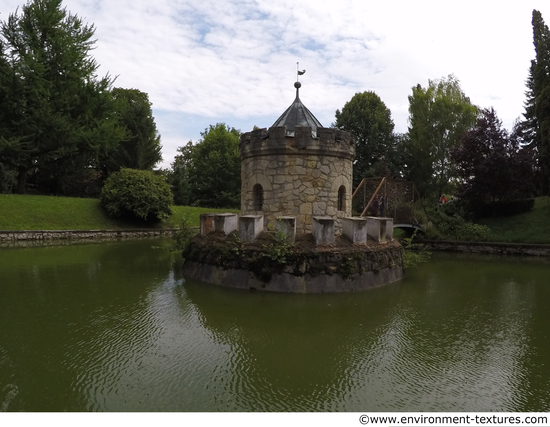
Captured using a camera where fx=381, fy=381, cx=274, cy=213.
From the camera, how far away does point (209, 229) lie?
984 cm

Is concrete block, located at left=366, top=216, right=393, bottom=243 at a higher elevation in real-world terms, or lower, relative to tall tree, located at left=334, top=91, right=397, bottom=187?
lower

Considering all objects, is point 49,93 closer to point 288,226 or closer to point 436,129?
point 288,226

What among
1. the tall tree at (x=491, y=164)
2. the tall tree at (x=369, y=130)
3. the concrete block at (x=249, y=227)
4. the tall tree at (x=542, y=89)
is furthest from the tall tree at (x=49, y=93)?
the tall tree at (x=542, y=89)

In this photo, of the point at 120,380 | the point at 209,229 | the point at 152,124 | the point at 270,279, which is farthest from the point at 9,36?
the point at 120,380

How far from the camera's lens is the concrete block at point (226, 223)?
30.3 ft

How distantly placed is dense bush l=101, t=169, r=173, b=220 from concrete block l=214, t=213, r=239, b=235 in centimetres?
1375

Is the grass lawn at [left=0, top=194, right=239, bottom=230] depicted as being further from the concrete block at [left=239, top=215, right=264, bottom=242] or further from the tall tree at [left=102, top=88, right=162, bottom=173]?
the concrete block at [left=239, top=215, right=264, bottom=242]

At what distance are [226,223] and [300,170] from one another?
2212mm

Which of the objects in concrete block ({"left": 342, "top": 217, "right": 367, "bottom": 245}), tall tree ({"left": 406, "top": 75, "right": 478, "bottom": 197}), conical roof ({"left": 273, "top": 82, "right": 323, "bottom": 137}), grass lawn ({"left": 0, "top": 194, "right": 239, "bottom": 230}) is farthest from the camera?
tall tree ({"left": 406, "top": 75, "right": 478, "bottom": 197})

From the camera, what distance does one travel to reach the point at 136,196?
71.7 feet

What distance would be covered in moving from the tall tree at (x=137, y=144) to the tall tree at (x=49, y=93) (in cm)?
574

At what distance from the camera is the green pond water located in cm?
370

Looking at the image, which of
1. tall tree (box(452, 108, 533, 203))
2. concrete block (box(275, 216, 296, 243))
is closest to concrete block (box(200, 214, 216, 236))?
concrete block (box(275, 216, 296, 243))

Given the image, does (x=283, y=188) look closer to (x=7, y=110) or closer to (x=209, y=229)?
(x=209, y=229)
